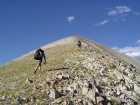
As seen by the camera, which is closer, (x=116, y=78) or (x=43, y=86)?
(x=43, y=86)

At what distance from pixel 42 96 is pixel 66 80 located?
4.44 metres

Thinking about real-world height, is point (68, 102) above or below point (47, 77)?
below

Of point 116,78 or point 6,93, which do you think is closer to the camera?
point 6,93

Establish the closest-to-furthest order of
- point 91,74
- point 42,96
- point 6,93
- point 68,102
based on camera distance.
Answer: point 68,102
point 42,96
point 6,93
point 91,74

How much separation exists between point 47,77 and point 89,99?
21.3 feet

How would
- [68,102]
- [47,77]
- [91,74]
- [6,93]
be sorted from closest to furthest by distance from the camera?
[68,102]
[6,93]
[47,77]
[91,74]

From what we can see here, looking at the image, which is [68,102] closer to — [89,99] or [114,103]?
[89,99]

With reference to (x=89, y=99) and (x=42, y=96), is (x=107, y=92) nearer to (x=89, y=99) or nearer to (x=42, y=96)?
(x=89, y=99)

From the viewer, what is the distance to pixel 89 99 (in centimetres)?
1945

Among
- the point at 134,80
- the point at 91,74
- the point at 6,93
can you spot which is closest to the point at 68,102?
the point at 6,93

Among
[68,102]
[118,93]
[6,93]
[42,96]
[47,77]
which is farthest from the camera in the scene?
[47,77]

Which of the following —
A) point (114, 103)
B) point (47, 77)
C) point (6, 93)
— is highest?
point (47, 77)

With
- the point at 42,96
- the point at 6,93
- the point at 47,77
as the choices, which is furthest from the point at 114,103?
the point at 6,93

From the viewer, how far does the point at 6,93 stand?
69.1ft
